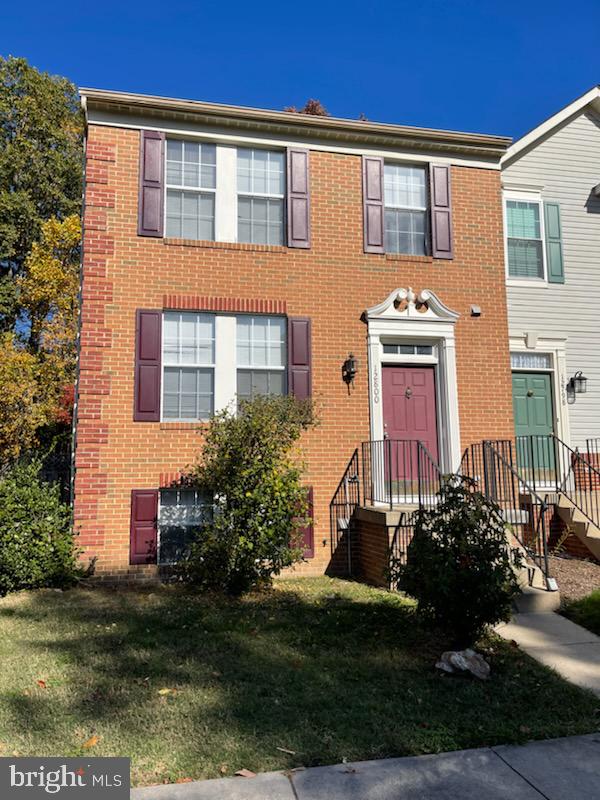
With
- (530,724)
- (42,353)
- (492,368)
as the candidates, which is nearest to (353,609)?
(530,724)

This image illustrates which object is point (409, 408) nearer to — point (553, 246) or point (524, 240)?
point (524, 240)

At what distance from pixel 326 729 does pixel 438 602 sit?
1.63 m

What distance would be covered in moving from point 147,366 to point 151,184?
2.72 meters

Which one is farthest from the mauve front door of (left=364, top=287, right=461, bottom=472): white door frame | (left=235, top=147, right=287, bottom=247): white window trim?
(left=235, top=147, right=287, bottom=247): white window trim

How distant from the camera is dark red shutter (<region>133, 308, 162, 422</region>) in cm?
846

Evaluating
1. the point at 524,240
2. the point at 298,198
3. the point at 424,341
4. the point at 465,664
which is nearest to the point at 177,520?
the point at 424,341

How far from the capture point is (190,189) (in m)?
9.19

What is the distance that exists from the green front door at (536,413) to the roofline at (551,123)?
3933 mm

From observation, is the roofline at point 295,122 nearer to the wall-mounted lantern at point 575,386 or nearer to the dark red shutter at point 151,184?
the dark red shutter at point 151,184

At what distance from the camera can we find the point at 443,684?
4641 millimetres

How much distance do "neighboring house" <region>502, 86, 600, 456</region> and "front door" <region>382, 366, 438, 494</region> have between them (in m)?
1.84

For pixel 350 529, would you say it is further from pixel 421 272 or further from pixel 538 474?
pixel 421 272

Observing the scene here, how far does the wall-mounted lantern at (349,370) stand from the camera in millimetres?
9117

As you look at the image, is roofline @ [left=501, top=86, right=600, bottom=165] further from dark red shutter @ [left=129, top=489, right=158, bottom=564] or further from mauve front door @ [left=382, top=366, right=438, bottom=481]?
dark red shutter @ [left=129, top=489, right=158, bottom=564]
